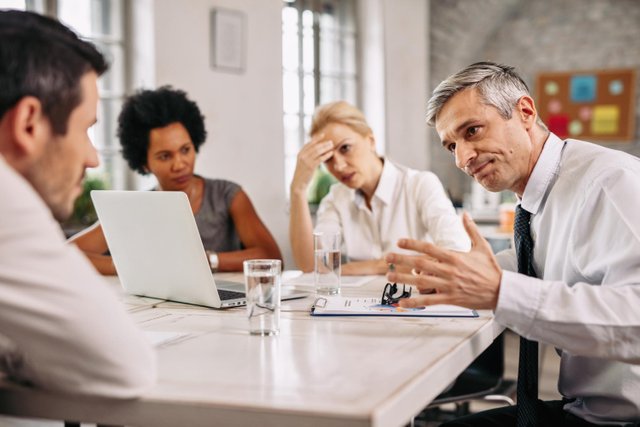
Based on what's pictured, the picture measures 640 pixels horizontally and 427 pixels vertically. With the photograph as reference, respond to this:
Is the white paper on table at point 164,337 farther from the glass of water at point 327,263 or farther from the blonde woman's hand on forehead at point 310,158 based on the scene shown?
the blonde woman's hand on forehead at point 310,158

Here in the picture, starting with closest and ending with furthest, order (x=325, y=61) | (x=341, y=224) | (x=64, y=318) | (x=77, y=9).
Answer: (x=64, y=318) → (x=341, y=224) → (x=77, y=9) → (x=325, y=61)

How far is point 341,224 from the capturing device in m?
2.77

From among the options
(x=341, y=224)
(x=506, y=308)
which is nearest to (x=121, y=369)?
(x=506, y=308)

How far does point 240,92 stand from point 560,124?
4.68m

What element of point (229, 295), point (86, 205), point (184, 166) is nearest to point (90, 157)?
point (229, 295)

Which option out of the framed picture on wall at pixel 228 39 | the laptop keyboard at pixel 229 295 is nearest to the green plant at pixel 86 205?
the framed picture on wall at pixel 228 39

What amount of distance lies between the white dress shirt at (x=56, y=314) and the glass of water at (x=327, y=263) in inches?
36.4

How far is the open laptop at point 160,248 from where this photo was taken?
154 cm

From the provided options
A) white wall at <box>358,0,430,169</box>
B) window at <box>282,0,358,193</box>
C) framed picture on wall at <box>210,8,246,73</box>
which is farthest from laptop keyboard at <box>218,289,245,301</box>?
white wall at <box>358,0,430,169</box>

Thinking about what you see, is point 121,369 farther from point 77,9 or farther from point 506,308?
point 77,9

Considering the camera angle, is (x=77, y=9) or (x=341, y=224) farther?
(x=77, y=9)

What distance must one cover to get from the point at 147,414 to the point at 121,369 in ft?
0.23

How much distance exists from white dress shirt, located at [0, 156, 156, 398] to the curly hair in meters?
1.95

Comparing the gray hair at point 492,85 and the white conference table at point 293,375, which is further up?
the gray hair at point 492,85
